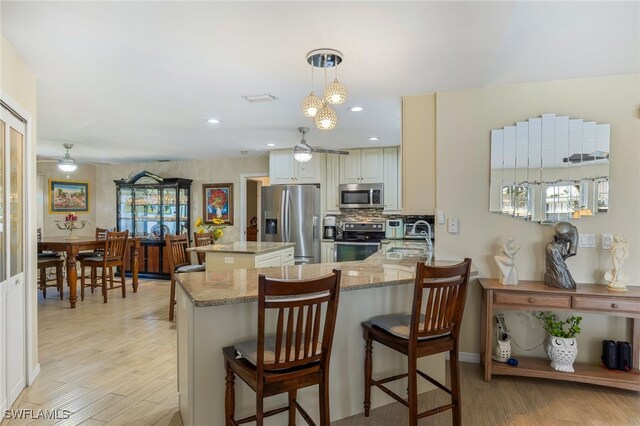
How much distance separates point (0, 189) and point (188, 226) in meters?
4.91

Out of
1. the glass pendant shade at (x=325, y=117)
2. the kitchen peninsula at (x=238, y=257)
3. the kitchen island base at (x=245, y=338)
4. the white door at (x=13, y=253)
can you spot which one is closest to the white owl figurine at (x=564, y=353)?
the kitchen island base at (x=245, y=338)

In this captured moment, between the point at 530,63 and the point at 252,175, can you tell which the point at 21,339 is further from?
the point at 252,175

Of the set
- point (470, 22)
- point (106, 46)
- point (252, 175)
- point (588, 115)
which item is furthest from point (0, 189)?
point (252, 175)

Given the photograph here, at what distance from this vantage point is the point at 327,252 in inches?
231

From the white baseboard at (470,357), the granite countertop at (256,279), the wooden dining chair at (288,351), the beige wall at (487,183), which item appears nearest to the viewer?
the wooden dining chair at (288,351)

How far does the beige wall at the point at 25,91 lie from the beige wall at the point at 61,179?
554 centimetres

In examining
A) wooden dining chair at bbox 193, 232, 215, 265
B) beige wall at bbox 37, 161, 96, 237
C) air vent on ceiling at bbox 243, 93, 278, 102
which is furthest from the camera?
beige wall at bbox 37, 161, 96, 237

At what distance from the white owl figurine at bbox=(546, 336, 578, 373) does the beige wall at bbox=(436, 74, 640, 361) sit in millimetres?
289

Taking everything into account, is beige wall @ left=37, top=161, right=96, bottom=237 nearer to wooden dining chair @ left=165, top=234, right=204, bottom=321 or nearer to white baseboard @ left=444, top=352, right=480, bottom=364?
wooden dining chair @ left=165, top=234, right=204, bottom=321

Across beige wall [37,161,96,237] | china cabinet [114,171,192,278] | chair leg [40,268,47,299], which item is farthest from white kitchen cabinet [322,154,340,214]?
beige wall [37,161,96,237]

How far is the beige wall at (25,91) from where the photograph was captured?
2.28 m

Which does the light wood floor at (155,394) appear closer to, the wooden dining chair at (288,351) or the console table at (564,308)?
the console table at (564,308)

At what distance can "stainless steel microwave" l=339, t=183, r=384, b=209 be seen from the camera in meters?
5.73

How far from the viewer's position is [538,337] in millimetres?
3068
